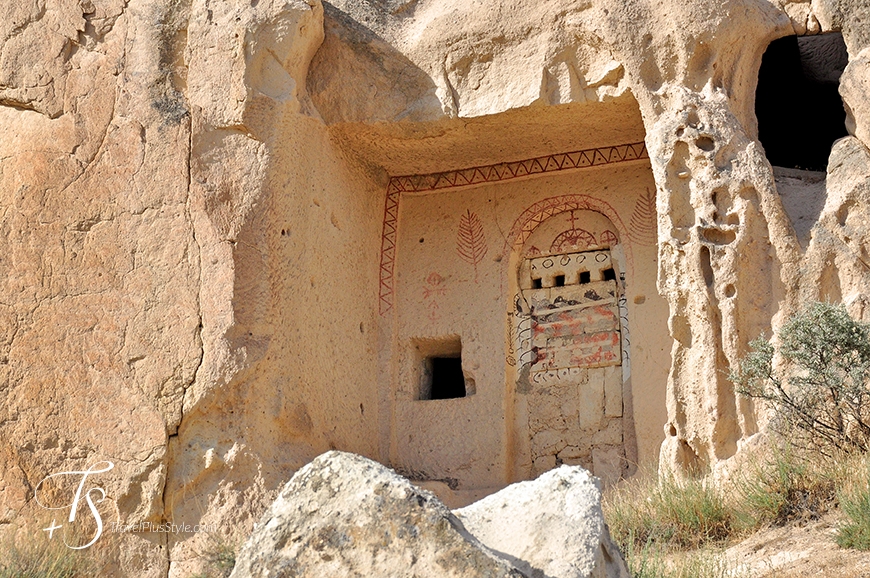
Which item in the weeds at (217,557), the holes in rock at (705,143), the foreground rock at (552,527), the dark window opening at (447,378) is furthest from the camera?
the dark window opening at (447,378)

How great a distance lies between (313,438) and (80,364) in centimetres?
157

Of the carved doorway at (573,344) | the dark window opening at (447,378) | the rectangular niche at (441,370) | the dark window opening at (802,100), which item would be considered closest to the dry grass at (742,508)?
the carved doorway at (573,344)

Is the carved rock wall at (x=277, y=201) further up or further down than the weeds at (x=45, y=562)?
further up

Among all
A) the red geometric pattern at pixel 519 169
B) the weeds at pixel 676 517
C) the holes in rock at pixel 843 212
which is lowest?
the weeds at pixel 676 517

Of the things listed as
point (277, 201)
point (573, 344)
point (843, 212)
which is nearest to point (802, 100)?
point (843, 212)

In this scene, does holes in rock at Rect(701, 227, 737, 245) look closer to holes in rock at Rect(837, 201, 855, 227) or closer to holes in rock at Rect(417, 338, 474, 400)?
holes in rock at Rect(837, 201, 855, 227)

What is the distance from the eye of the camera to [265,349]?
282 inches

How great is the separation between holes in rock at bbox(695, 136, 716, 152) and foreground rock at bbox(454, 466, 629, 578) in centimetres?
423

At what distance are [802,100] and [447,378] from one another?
149 inches

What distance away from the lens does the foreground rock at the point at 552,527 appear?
10.2ft

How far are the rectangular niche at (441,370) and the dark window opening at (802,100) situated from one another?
10.2 feet

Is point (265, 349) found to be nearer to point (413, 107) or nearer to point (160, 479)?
point (160, 479)

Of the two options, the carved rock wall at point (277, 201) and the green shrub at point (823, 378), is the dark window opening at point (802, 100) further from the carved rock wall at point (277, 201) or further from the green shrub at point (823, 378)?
the green shrub at point (823, 378)

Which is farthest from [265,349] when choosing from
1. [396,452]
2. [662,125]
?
[662,125]
